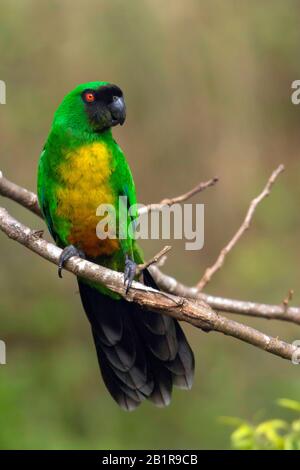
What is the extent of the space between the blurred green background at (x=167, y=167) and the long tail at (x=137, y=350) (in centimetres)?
238

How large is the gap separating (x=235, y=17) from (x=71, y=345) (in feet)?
12.0

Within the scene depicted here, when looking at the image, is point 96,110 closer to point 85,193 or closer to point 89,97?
point 89,97

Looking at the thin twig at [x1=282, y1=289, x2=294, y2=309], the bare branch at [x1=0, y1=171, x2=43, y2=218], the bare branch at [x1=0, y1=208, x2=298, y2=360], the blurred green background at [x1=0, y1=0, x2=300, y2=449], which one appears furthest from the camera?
the blurred green background at [x1=0, y1=0, x2=300, y2=449]

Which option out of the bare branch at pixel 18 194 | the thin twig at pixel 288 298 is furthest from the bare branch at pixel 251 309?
the bare branch at pixel 18 194

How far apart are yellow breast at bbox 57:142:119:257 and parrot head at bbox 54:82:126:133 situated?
0.55 ft

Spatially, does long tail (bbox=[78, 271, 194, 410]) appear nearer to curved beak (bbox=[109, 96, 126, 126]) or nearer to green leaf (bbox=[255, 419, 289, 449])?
green leaf (bbox=[255, 419, 289, 449])

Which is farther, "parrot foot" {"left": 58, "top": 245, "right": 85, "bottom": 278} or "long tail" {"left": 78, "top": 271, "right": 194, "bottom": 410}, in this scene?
"long tail" {"left": 78, "top": 271, "right": 194, "bottom": 410}

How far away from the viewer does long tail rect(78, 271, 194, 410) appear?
4816mm

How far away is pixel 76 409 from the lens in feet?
26.3

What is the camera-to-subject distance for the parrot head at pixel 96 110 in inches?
201

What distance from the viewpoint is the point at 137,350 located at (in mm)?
4980

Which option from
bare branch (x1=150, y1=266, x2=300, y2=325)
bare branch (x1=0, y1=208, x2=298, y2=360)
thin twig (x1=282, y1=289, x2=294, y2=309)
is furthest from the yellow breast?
thin twig (x1=282, y1=289, x2=294, y2=309)

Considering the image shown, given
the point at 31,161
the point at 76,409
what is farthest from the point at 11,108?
the point at 76,409

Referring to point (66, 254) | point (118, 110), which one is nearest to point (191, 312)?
point (66, 254)
